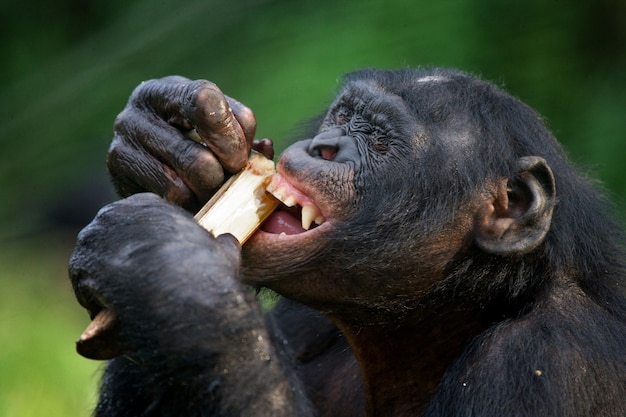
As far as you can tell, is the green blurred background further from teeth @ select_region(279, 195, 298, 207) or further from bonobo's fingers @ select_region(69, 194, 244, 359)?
bonobo's fingers @ select_region(69, 194, 244, 359)

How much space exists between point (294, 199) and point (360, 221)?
0.37 meters

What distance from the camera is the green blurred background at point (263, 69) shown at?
29.0ft

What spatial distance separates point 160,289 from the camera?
14.2ft

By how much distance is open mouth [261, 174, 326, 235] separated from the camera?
514 cm

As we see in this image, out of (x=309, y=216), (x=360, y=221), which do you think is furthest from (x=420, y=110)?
(x=309, y=216)

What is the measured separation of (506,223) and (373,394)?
49.6 inches

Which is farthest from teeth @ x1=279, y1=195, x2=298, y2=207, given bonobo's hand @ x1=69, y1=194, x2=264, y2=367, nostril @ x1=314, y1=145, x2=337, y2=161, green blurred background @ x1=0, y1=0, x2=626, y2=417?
green blurred background @ x1=0, y1=0, x2=626, y2=417

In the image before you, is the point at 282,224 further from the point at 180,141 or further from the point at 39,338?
the point at 39,338

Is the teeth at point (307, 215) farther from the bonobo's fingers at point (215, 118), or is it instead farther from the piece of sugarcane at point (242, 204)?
the bonobo's fingers at point (215, 118)

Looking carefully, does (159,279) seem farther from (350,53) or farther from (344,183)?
(350,53)

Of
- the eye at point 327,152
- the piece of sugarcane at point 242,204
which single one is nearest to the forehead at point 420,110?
the eye at point 327,152

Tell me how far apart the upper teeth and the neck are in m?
0.67

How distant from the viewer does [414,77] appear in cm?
571

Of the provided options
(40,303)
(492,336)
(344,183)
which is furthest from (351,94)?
(40,303)
